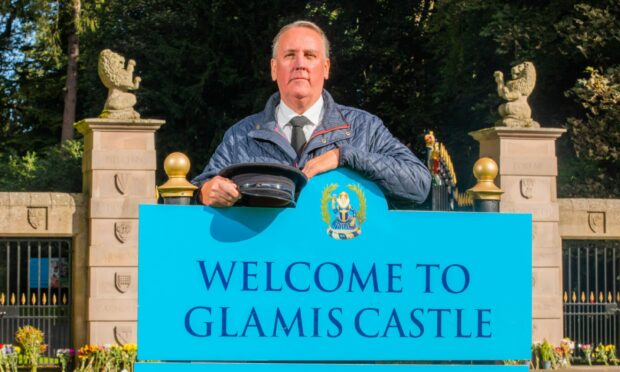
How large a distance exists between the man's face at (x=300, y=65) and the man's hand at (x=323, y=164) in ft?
0.95

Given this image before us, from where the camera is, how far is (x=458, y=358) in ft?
11.2

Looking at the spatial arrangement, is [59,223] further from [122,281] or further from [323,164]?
[323,164]

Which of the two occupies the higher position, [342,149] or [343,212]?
[342,149]

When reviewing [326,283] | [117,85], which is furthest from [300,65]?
[117,85]

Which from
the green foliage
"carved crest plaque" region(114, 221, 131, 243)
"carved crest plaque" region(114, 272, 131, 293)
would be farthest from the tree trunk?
"carved crest plaque" region(114, 272, 131, 293)

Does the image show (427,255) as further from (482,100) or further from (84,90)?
(84,90)

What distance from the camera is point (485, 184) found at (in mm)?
3617

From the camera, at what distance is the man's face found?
3.51 metres

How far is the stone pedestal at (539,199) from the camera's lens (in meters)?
13.9

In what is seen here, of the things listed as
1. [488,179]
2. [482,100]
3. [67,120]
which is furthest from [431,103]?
[488,179]

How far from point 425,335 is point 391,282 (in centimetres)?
18

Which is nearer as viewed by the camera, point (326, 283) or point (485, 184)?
point (326, 283)

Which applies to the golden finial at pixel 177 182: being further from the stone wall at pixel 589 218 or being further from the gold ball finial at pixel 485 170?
the stone wall at pixel 589 218

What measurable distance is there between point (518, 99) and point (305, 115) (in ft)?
35.9
